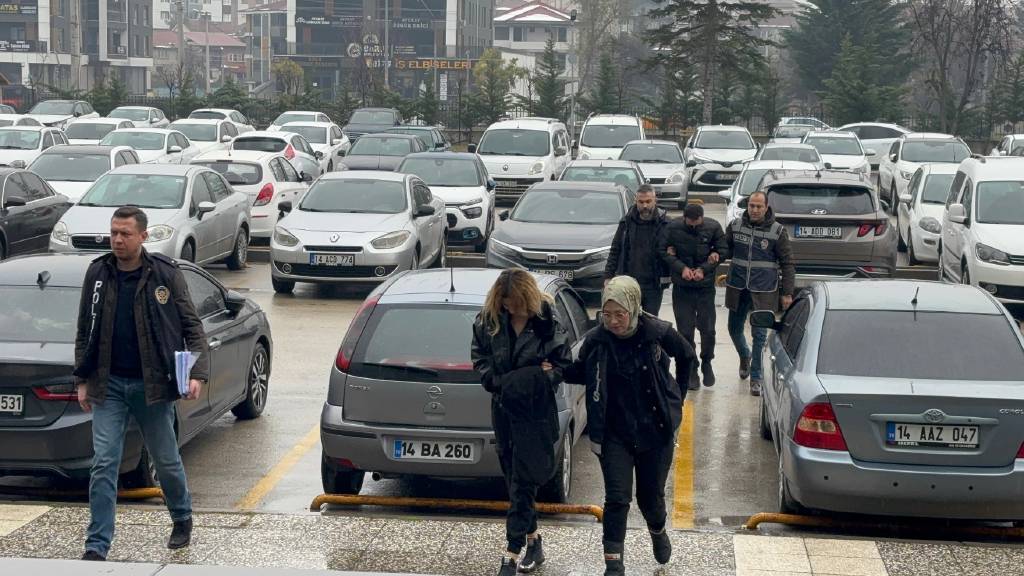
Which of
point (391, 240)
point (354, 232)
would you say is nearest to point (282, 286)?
point (354, 232)

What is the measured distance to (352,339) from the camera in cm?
812

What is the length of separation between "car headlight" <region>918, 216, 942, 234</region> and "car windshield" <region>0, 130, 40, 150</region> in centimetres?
1908

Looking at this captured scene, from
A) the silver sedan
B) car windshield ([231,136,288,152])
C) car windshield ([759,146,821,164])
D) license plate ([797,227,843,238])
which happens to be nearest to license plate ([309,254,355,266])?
the silver sedan

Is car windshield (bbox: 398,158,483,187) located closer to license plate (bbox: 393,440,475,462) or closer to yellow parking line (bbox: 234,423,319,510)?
yellow parking line (bbox: 234,423,319,510)

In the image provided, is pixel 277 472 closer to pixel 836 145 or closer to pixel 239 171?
pixel 239 171

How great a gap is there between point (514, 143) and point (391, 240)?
40.7 feet

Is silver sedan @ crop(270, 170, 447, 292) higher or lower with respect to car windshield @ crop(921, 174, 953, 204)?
lower

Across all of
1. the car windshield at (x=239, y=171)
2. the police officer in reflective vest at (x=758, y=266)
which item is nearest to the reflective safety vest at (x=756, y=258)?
the police officer in reflective vest at (x=758, y=266)

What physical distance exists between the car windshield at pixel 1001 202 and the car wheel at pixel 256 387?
9.19 metres

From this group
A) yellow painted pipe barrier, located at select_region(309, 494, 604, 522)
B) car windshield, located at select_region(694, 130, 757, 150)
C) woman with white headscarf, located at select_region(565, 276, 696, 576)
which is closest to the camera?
woman with white headscarf, located at select_region(565, 276, 696, 576)

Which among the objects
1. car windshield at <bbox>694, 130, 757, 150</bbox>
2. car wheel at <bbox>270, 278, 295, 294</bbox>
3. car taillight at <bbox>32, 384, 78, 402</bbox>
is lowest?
car wheel at <bbox>270, 278, 295, 294</bbox>

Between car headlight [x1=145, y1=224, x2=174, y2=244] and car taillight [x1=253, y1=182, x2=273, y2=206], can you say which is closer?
car headlight [x1=145, y1=224, x2=174, y2=244]

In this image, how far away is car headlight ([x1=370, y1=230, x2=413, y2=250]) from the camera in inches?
664

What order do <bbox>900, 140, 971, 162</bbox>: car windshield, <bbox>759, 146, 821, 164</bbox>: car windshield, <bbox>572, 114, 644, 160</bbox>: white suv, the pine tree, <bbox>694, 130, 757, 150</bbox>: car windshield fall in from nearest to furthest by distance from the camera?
1. <bbox>759, 146, 821, 164</bbox>: car windshield
2. <bbox>900, 140, 971, 162</bbox>: car windshield
3. <bbox>694, 130, 757, 150</bbox>: car windshield
4. <bbox>572, 114, 644, 160</bbox>: white suv
5. the pine tree
